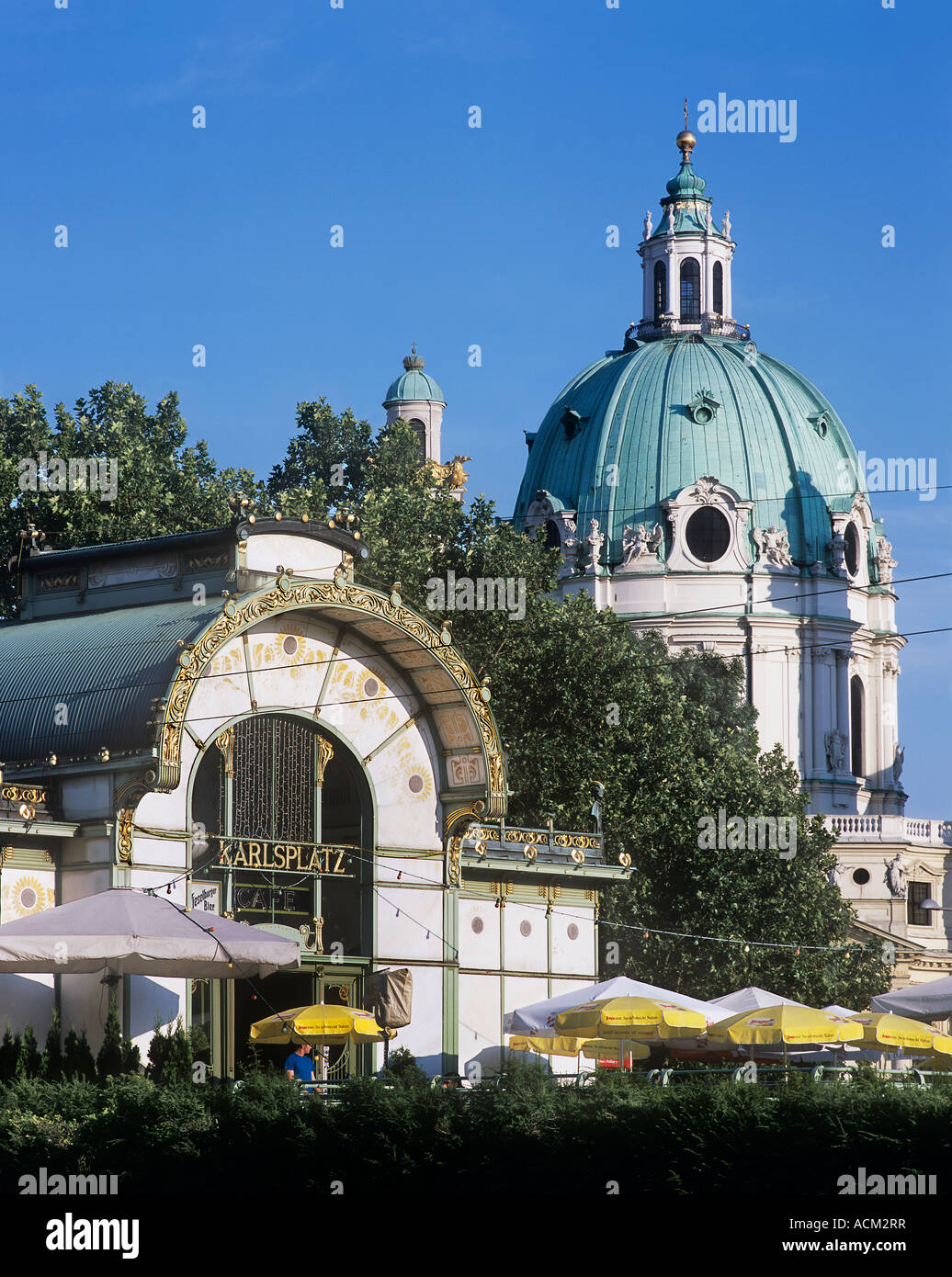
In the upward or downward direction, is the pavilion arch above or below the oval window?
below

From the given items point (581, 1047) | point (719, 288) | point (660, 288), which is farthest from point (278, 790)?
point (719, 288)

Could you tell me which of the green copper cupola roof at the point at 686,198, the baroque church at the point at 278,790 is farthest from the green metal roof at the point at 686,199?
the baroque church at the point at 278,790

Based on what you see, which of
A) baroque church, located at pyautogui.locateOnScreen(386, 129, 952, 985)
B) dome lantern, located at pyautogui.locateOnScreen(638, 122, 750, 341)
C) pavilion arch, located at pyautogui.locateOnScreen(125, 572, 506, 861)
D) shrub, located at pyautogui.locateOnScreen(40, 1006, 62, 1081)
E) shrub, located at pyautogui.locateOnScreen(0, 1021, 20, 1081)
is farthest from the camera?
dome lantern, located at pyautogui.locateOnScreen(638, 122, 750, 341)

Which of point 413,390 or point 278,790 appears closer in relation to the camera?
point 278,790

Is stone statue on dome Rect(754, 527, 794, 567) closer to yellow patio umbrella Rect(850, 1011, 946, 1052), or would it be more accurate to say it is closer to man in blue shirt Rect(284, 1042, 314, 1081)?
yellow patio umbrella Rect(850, 1011, 946, 1052)

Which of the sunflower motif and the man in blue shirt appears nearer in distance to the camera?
the man in blue shirt

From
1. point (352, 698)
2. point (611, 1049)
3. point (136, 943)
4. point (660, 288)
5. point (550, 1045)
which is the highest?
point (660, 288)

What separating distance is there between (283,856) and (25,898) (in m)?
4.60

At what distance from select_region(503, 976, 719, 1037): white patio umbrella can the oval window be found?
64.2m

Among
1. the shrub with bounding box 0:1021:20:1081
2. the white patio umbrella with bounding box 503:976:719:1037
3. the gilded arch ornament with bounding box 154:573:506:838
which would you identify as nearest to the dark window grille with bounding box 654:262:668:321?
the gilded arch ornament with bounding box 154:573:506:838

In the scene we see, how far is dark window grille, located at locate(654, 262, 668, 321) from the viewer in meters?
110

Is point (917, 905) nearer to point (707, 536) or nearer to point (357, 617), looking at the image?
point (707, 536)

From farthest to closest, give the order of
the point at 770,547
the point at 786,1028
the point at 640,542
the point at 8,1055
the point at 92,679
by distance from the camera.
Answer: the point at 770,547 < the point at 640,542 < the point at 786,1028 < the point at 92,679 < the point at 8,1055

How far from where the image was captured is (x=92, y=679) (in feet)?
108
